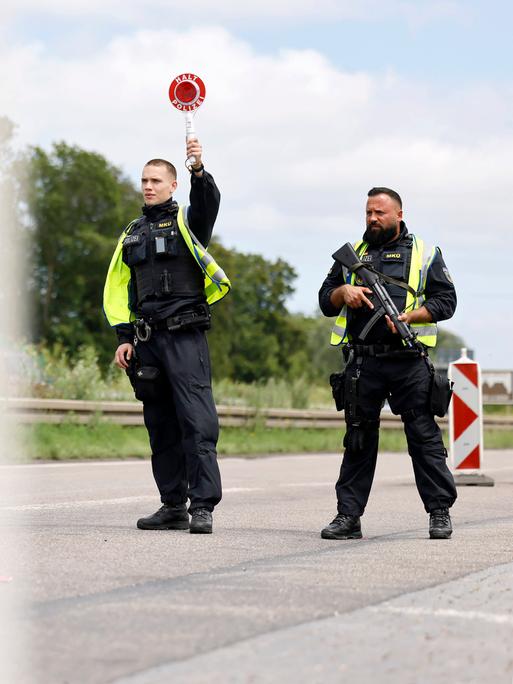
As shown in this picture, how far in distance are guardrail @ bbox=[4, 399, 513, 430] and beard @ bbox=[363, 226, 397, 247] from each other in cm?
948

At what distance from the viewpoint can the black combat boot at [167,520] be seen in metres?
8.03

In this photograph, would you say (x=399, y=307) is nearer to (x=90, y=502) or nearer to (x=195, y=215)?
(x=195, y=215)

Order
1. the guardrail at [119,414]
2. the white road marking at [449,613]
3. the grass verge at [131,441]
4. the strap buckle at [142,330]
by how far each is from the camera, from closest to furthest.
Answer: the white road marking at [449,613]
the strap buckle at [142,330]
the grass verge at [131,441]
the guardrail at [119,414]

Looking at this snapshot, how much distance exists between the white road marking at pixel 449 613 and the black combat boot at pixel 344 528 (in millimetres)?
2811

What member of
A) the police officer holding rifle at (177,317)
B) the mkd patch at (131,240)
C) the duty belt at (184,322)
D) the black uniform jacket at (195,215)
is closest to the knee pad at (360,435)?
the police officer holding rifle at (177,317)

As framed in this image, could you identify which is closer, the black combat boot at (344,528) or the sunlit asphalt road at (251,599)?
the sunlit asphalt road at (251,599)

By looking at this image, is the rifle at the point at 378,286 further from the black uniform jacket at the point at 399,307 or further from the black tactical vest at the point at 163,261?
the black tactical vest at the point at 163,261

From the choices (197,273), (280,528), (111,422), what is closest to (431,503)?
(280,528)

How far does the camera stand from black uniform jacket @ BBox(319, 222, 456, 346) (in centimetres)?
794

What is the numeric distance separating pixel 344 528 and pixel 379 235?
5.39 feet

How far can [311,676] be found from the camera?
391cm

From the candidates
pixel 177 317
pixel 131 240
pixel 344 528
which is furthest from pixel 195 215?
pixel 344 528

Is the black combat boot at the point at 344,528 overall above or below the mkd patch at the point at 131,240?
below

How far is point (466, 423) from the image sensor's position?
14406 millimetres
